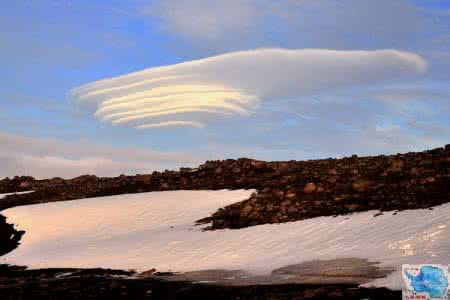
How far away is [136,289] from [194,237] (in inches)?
425

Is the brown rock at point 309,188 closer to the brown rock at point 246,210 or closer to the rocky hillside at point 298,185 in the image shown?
the rocky hillside at point 298,185

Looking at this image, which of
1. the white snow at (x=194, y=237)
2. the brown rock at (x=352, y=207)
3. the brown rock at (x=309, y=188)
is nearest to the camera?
the white snow at (x=194, y=237)

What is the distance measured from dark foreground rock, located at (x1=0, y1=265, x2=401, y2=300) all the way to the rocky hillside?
32.9ft

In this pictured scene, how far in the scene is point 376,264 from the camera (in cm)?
2309

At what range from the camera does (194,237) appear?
33875 mm

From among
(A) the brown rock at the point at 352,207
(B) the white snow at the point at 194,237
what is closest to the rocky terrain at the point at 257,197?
(A) the brown rock at the point at 352,207

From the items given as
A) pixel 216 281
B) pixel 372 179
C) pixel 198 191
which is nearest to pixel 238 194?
pixel 198 191

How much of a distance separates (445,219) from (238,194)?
18.7 metres

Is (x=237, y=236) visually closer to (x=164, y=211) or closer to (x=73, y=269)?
(x=73, y=269)

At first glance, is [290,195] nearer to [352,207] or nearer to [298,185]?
[298,185]

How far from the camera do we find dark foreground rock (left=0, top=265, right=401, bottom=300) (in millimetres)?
19359

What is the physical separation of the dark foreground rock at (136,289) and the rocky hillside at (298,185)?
10027 mm

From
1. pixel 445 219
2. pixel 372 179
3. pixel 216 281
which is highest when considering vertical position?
pixel 372 179

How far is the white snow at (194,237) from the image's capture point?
25500 millimetres
